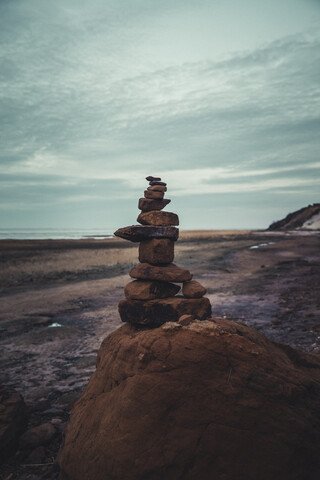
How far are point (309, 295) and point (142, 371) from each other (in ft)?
35.6

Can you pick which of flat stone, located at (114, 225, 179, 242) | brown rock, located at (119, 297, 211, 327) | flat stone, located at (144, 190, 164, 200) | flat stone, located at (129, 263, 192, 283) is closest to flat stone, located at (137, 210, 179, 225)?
flat stone, located at (114, 225, 179, 242)

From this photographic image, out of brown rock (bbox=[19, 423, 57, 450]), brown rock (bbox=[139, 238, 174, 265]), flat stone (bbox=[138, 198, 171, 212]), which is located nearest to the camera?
brown rock (bbox=[19, 423, 57, 450])

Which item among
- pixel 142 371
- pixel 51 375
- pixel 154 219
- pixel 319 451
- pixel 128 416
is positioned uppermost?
pixel 154 219

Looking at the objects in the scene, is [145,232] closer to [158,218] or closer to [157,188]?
[158,218]

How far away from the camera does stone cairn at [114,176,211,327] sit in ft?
20.3

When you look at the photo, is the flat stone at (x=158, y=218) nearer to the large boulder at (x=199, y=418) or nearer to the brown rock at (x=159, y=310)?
the brown rock at (x=159, y=310)

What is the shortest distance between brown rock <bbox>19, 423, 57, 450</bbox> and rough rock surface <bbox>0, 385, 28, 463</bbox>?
0.10 m

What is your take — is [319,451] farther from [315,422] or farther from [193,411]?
[193,411]

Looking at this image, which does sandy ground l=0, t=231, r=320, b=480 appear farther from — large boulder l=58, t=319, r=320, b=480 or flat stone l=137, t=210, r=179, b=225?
flat stone l=137, t=210, r=179, b=225

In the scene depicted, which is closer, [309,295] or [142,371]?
[142,371]

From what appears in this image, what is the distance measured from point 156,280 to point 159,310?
2.27 feet

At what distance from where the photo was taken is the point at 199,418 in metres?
3.42

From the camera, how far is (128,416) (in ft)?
11.8

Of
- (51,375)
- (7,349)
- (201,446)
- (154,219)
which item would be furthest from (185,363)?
(7,349)
